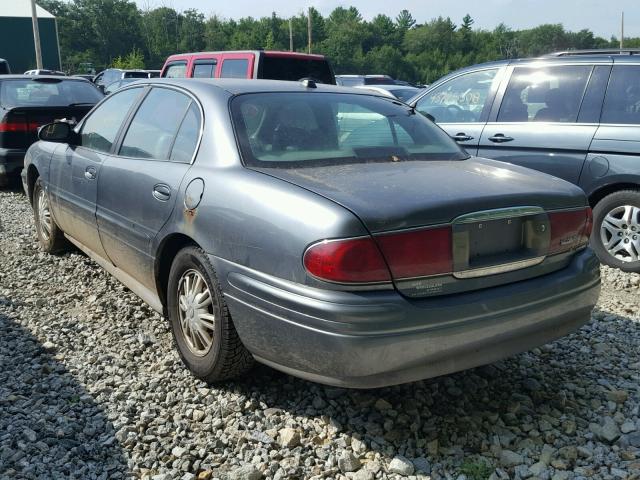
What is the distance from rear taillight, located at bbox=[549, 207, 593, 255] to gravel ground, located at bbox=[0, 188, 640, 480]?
0.79 m

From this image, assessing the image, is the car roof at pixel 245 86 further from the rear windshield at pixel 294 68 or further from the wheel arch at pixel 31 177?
the rear windshield at pixel 294 68

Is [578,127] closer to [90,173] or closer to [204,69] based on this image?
[90,173]

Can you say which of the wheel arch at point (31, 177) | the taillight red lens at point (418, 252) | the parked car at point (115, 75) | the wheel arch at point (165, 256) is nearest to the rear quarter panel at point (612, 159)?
the taillight red lens at point (418, 252)

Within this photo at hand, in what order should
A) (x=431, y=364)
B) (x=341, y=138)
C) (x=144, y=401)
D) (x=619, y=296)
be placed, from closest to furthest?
(x=431, y=364) < (x=144, y=401) < (x=341, y=138) < (x=619, y=296)

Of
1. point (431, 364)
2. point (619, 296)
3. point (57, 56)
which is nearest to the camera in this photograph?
point (431, 364)

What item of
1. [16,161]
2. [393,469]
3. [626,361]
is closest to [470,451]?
[393,469]

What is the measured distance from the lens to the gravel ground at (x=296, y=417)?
2.74 metres

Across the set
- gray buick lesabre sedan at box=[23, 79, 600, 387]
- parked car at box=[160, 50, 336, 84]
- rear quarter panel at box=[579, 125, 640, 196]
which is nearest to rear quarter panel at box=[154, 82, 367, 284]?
gray buick lesabre sedan at box=[23, 79, 600, 387]

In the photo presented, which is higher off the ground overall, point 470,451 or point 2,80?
point 2,80

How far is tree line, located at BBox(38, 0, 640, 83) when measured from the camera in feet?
211

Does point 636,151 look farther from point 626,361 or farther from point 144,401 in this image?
point 144,401

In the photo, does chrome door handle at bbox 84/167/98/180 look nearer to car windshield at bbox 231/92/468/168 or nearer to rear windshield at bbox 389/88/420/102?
car windshield at bbox 231/92/468/168

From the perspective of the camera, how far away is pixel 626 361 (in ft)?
12.2

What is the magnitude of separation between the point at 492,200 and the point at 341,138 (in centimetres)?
101
